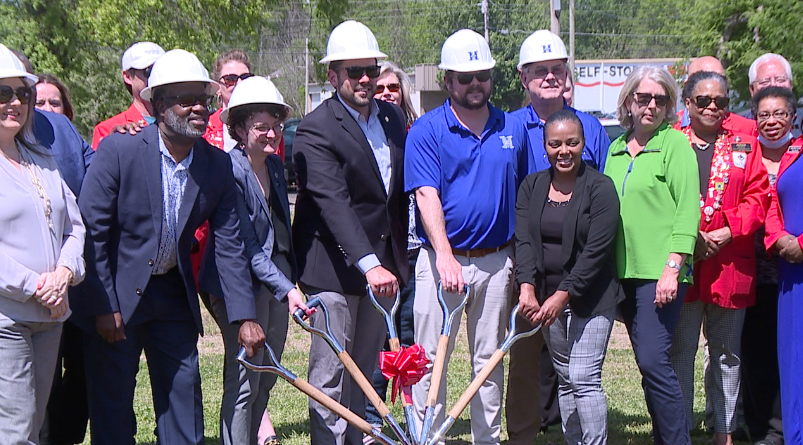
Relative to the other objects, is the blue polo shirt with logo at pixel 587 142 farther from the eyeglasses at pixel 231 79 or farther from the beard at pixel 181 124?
the beard at pixel 181 124

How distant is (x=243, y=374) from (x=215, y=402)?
7.25ft

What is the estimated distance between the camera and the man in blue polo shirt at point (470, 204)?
5387mm

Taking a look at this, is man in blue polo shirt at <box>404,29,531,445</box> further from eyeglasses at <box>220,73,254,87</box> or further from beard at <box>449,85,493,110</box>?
eyeglasses at <box>220,73,254,87</box>

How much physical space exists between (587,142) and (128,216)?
9.20ft

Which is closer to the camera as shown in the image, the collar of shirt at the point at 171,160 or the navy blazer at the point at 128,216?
the navy blazer at the point at 128,216

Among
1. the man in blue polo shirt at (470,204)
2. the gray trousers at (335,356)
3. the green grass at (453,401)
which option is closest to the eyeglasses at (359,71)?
the man in blue polo shirt at (470,204)

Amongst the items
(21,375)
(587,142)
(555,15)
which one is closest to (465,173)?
(587,142)

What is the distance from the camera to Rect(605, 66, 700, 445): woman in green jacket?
5.28m

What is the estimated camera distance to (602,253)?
515 centimetres

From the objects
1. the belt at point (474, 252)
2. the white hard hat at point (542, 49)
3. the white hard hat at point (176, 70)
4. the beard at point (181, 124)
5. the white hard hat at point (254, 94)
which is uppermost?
the white hard hat at point (542, 49)

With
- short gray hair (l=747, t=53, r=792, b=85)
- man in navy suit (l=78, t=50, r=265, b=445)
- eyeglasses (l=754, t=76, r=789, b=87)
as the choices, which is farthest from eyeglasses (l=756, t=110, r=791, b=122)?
man in navy suit (l=78, t=50, r=265, b=445)

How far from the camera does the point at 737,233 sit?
5672mm

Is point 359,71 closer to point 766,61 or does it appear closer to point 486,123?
point 486,123

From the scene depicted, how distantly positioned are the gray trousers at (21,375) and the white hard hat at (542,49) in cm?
329
